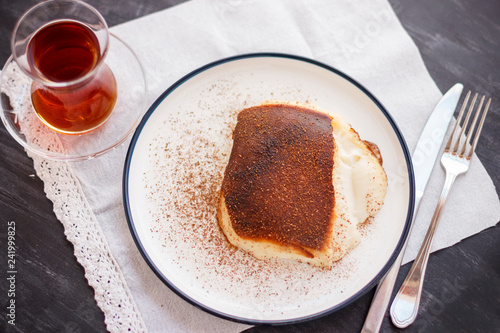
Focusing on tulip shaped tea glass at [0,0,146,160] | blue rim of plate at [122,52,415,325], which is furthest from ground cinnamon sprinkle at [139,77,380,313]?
tulip shaped tea glass at [0,0,146,160]

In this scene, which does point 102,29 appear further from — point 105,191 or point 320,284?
point 320,284

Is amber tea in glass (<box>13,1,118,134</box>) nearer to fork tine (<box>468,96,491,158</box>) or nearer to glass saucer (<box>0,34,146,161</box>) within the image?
glass saucer (<box>0,34,146,161</box>)

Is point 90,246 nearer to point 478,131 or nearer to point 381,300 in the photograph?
point 381,300

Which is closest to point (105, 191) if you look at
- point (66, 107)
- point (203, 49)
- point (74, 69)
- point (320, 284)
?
point (66, 107)

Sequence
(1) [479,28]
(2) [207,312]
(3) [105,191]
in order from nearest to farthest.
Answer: (2) [207,312], (3) [105,191], (1) [479,28]

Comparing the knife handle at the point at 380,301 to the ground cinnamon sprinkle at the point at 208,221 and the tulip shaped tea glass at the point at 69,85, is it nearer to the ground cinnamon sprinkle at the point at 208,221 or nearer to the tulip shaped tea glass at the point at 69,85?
the ground cinnamon sprinkle at the point at 208,221

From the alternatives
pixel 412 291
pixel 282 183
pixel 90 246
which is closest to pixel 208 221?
pixel 282 183
